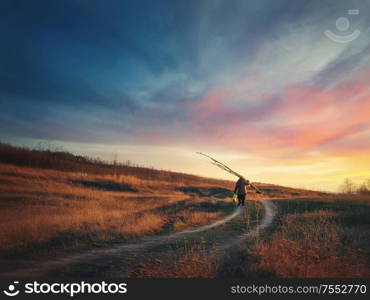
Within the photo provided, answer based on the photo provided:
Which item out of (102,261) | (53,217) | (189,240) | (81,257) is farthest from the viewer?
(53,217)

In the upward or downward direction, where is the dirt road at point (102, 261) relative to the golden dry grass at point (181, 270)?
downward

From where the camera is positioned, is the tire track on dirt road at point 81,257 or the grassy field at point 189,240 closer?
the grassy field at point 189,240

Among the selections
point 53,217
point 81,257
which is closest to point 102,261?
point 81,257

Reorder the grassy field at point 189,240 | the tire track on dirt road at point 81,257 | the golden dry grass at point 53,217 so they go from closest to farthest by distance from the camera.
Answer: the grassy field at point 189,240
the tire track on dirt road at point 81,257
the golden dry grass at point 53,217

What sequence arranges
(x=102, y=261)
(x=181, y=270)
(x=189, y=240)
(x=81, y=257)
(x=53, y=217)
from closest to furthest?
(x=181, y=270) → (x=102, y=261) → (x=81, y=257) → (x=189, y=240) → (x=53, y=217)

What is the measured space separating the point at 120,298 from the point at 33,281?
5.98ft

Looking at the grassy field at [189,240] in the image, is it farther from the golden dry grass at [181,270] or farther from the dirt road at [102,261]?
the dirt road at [102,261]

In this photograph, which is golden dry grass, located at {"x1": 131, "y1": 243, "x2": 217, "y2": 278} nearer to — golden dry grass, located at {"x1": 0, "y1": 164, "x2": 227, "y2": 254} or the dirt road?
the dirt road

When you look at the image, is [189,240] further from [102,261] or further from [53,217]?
[53,217]

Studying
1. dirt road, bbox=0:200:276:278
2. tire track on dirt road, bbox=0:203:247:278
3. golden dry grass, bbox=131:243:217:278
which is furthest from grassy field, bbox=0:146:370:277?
tire track on dirt road, bbox=0:203:247:278

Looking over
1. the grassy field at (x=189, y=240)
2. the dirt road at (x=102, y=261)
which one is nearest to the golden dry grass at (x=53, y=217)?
the grassy field at (x=189, y=240)

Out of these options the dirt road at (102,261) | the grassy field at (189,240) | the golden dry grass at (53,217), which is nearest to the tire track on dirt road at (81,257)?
the dirt road at (102,261)

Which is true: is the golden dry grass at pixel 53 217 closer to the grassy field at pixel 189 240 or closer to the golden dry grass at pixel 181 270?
the grassy field at pixel 189 240

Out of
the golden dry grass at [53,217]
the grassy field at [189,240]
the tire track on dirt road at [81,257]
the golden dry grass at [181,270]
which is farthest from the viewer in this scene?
the golden dry grass at [53,217]
